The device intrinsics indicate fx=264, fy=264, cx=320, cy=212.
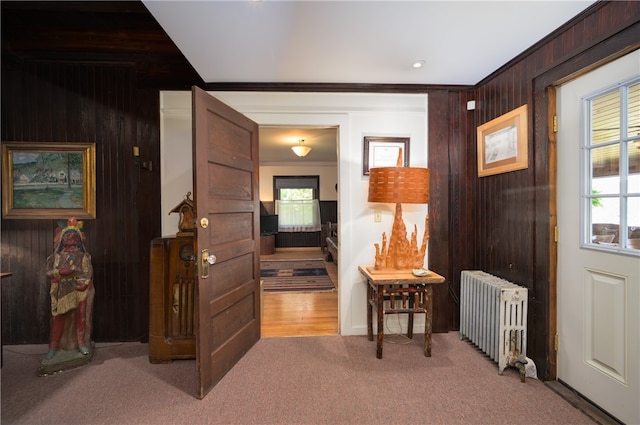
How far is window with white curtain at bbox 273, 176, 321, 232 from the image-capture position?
7594mm

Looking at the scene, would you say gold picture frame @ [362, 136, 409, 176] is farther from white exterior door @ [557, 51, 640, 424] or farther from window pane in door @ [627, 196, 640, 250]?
window pane in door @ [627, 196, 640, 250]

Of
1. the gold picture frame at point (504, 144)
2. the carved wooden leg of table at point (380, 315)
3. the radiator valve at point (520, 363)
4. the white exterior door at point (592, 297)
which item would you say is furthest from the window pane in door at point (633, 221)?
the carved wooden leg of table at point (380, 315)

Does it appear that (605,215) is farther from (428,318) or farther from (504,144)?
(428,318)

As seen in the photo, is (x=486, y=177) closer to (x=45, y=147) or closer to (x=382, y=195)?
(x=382, y=195)

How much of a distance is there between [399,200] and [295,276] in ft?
10.4

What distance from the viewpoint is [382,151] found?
8.68 ft

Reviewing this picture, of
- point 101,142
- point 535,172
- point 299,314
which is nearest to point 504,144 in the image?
point 535,172

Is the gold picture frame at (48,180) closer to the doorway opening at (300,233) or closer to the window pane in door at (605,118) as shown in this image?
the doorway opening at (300,233)

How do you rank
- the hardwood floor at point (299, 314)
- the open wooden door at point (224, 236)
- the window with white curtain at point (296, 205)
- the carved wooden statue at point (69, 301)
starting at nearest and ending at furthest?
1. the open wooden door at point (224, 236)
2. the carved wooden statue at point (69, 301)
3. the hardwood floor at point (299, 314)
4. the window with white curtain at point (296, 205)

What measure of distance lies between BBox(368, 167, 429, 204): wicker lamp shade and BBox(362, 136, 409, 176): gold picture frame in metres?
0.35

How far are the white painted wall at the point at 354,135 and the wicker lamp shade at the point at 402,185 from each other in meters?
0.36

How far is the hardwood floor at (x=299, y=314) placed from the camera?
2.75m

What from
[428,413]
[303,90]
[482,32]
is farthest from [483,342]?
[303,90]

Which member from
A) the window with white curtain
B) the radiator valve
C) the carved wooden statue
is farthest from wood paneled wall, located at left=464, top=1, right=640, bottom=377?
the window with white curtain
